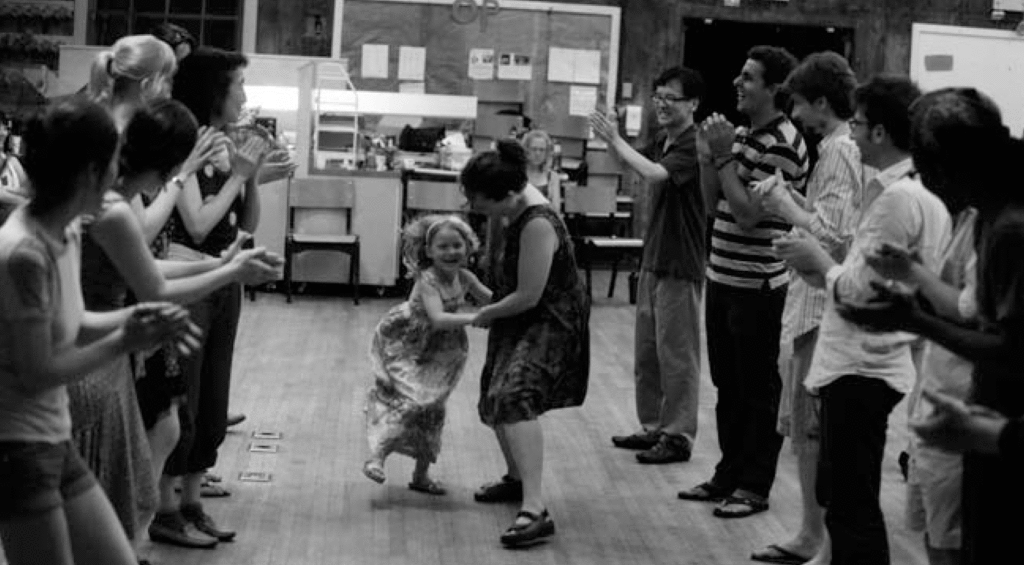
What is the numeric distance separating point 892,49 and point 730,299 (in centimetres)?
955

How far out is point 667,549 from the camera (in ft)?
17.4

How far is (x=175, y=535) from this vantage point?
5.04 metres

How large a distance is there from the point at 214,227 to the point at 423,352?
1205 millimetres

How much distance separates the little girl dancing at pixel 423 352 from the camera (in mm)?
5793

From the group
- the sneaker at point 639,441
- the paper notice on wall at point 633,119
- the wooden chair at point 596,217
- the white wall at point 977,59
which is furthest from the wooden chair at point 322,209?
the white wall at point 977,59

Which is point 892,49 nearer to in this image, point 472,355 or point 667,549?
point 472,355

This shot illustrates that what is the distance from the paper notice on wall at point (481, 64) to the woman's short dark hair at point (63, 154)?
37.0 ft

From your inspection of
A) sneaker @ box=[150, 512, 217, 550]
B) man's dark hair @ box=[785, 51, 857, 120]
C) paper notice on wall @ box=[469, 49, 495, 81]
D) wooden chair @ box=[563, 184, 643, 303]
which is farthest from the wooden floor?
paper notice on wall @ box=[469, 49, 495, 81]

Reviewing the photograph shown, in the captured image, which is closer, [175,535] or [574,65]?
[175,535]

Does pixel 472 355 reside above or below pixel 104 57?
below

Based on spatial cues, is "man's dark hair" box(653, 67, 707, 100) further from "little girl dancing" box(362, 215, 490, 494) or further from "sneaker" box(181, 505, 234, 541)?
"sneaker" box(181, 505, 234, 541)

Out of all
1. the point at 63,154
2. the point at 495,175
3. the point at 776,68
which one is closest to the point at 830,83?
the point at 776,68

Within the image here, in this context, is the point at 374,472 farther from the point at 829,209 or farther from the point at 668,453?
the point at 829,209

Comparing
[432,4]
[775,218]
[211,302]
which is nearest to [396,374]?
[211,302]
